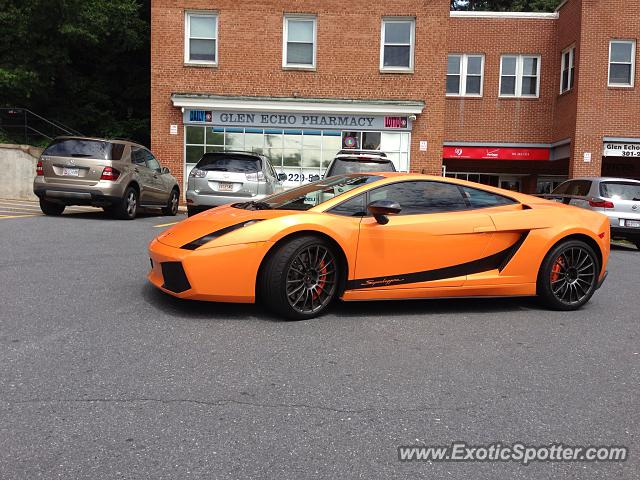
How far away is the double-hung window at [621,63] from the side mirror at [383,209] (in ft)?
64.7

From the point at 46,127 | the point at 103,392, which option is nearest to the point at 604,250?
the point at 103,392

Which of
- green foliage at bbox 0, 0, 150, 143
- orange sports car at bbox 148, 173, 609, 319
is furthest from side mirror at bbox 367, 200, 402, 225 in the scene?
green foliage at bbox 0, 0, 150, 143

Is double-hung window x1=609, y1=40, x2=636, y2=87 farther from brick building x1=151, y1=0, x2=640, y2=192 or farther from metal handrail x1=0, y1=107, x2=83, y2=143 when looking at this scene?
metal handrail x1=0, y1=107, x2=83, y2=143

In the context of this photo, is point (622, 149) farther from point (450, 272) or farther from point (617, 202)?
point (450, 272)

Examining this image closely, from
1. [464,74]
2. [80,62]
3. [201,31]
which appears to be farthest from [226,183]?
[80,62]

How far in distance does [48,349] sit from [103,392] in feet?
3.05

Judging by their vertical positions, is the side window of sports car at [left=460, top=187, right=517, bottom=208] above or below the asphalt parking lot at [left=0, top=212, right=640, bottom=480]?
above

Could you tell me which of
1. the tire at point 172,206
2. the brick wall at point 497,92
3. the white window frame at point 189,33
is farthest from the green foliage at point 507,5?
the tire at point 172,206

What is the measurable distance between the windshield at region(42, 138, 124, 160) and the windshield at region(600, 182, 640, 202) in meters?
10.2

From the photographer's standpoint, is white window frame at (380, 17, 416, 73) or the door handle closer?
the door handle

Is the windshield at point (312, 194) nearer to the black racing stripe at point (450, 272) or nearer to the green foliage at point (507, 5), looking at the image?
the black racing stripe at point (450, 272)

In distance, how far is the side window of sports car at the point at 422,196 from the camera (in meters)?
5.54

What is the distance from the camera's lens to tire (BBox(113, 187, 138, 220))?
12.4 metres

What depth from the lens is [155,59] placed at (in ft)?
67.0
